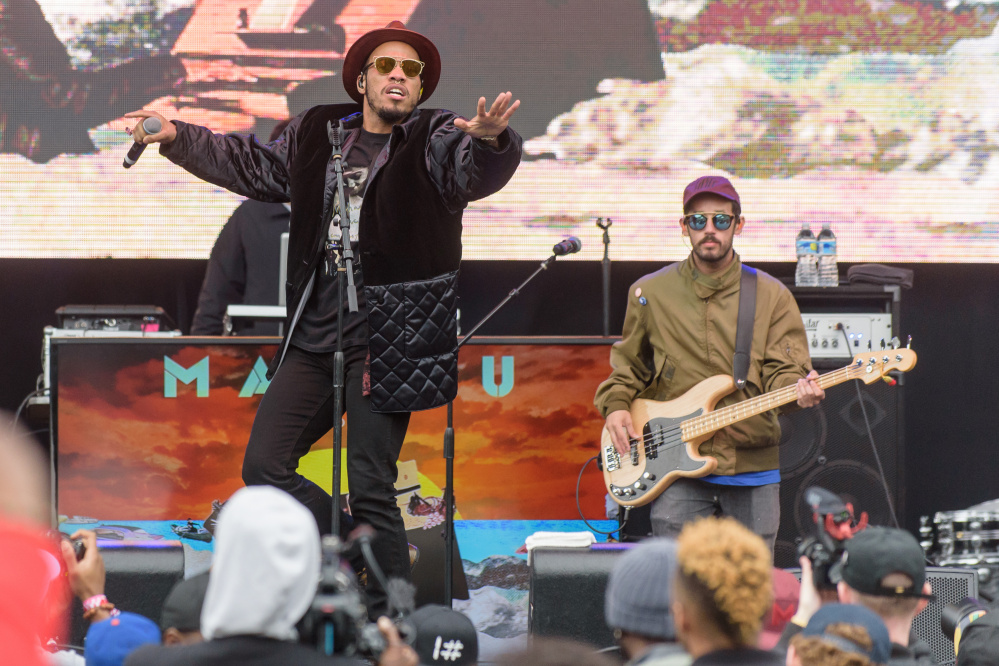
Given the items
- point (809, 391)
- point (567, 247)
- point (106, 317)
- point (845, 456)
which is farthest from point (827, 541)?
point (106, 317)

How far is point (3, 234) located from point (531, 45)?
120 inches

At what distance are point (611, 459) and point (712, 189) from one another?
3.64 feet

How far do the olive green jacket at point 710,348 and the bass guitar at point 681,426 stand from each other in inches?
1.7

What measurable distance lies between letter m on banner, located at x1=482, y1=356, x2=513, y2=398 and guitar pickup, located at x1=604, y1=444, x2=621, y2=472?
0.74m

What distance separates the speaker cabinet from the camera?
4.94m

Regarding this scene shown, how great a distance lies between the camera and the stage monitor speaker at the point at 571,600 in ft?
11.6

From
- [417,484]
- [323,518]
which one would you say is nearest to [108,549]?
[323,518]

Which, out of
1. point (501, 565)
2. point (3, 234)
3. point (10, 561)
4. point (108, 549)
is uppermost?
point (3, 234)

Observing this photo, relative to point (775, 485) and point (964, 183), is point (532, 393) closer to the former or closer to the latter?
point (775, 485)

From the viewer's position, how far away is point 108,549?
11.6ft

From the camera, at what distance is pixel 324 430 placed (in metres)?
3.70

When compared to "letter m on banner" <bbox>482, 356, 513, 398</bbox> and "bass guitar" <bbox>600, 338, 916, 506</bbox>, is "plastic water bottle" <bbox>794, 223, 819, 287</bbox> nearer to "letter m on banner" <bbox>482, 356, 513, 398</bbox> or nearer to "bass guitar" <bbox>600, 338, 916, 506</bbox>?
"bass guitar" <bbox>600, 338, 916, 506</bbox>

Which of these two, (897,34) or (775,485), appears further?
(897,34)

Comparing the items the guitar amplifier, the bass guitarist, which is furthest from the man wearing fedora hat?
the guitar amplifier
